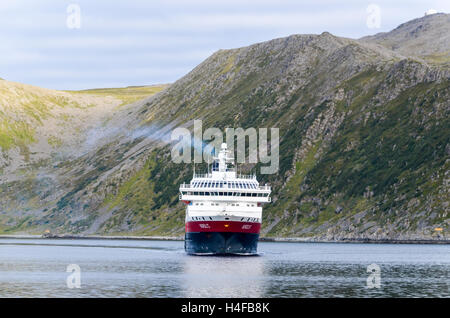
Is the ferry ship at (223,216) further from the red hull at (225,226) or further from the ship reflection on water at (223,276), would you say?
the ship reflection on water at (223,276)

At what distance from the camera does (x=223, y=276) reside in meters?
97.2

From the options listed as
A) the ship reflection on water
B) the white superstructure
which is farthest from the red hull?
the ship reflection on water

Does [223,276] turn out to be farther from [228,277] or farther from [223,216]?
[223,216]

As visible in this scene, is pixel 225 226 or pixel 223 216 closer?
pixel 223 216

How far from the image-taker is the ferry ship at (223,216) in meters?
129

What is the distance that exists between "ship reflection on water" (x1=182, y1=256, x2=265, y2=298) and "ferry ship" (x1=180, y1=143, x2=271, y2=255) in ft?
7.86

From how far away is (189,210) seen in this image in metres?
133

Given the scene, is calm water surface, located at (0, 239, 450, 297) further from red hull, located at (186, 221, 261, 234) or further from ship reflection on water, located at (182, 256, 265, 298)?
red hull, located at (186, 221, 261, 234)

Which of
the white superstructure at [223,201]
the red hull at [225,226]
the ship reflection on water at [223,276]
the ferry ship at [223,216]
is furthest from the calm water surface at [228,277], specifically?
the white superstructure at [223,201]

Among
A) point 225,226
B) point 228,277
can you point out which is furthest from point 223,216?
point 228,277

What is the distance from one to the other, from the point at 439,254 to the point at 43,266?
244ft

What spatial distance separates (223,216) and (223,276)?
31.2 m
